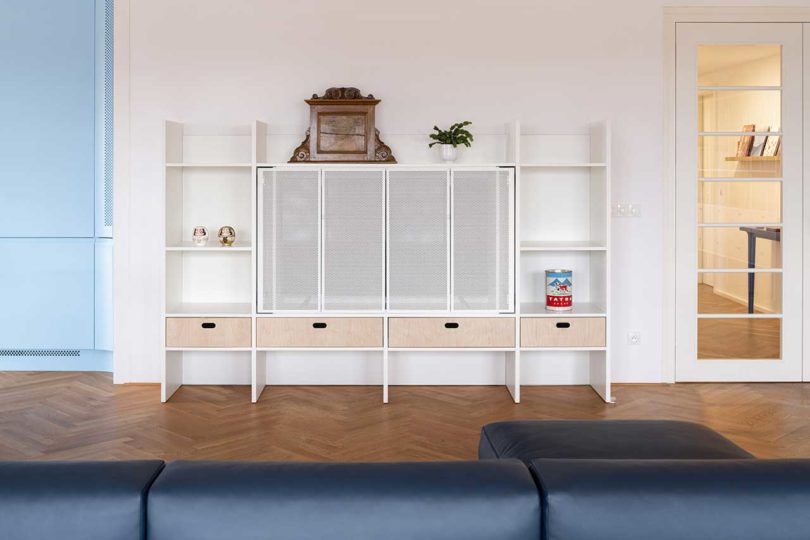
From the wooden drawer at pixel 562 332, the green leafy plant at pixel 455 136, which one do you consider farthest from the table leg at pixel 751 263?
the green leafy plant at pixel 455 136

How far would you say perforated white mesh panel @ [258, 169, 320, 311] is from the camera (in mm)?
4855

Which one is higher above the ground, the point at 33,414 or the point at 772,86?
the point at 772,86

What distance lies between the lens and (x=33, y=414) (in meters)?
4.51

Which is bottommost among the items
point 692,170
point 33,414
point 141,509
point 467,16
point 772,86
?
point 33,414

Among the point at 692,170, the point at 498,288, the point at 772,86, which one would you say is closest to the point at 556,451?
the point at 498,288

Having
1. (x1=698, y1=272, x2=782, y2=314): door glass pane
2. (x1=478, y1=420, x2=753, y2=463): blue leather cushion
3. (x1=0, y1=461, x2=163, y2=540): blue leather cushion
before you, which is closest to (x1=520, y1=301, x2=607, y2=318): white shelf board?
(x1=698, y1=272, x2=782, y2=314): door glass pane

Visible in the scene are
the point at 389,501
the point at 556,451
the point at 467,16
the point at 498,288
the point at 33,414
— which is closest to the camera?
the point at 389,501

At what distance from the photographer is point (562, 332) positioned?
4.85 metres

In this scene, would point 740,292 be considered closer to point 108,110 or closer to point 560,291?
point 560,291

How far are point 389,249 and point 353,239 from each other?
220 millimetres

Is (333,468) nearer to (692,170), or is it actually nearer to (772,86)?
(692,170)

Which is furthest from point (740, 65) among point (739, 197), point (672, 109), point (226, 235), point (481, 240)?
point (226, 235)

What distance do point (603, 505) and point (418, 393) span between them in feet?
12.4

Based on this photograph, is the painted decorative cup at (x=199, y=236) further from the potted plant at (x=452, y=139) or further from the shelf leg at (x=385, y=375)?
the potted plant at (x=452, y=139)
